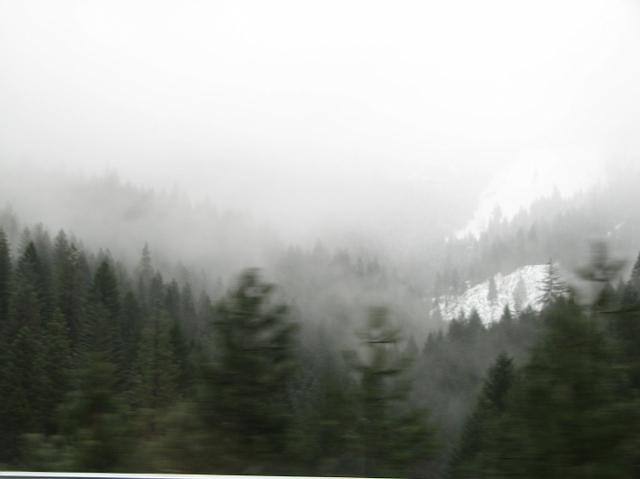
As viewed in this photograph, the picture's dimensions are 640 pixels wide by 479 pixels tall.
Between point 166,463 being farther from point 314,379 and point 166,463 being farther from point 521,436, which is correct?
point 521,436

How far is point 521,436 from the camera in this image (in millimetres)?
3795

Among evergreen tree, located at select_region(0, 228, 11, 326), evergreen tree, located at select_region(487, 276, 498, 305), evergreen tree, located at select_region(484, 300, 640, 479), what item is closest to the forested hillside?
evergreen tree, located at select_region(484, 300, 640, 479)

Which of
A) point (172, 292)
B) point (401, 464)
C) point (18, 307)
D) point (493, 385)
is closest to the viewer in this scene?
point (401, 464)

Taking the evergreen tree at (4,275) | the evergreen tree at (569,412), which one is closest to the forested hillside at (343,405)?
the evergreen tree at (569,412)

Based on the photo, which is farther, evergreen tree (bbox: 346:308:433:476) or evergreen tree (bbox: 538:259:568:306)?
evergreen tree (bbox: 538:259:568:306)

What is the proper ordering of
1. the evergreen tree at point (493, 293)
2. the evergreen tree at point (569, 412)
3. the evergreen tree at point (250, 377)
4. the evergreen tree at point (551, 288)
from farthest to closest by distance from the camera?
1. the evergreen tree at point (493, 293)
2. the evergreen tree at point (551, 288)
3. the evergreen tree at point (250, 377)
4. the evergreen tree at point (569, 412)

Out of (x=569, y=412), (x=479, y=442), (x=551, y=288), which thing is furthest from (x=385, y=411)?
(x=551, y=288)

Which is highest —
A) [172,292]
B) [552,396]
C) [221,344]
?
[172,292]

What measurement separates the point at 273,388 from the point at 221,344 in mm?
644

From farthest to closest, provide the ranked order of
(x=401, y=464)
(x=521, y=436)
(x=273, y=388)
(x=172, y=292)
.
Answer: (x=172, y=292) → (x=273, y=388) → (x=401, y=464) → (x=521, y=436)

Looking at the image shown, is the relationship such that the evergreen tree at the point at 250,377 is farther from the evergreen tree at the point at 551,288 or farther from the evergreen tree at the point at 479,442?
the evergreen tree at the point at 551,288

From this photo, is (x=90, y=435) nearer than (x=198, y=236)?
Yes

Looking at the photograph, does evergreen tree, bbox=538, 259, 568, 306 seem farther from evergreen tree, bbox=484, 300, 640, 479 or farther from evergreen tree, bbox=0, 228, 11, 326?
evergreen tree, bbox=0, 228, 11, 326

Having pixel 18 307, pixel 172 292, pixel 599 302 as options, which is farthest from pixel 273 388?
pixel 172 292
